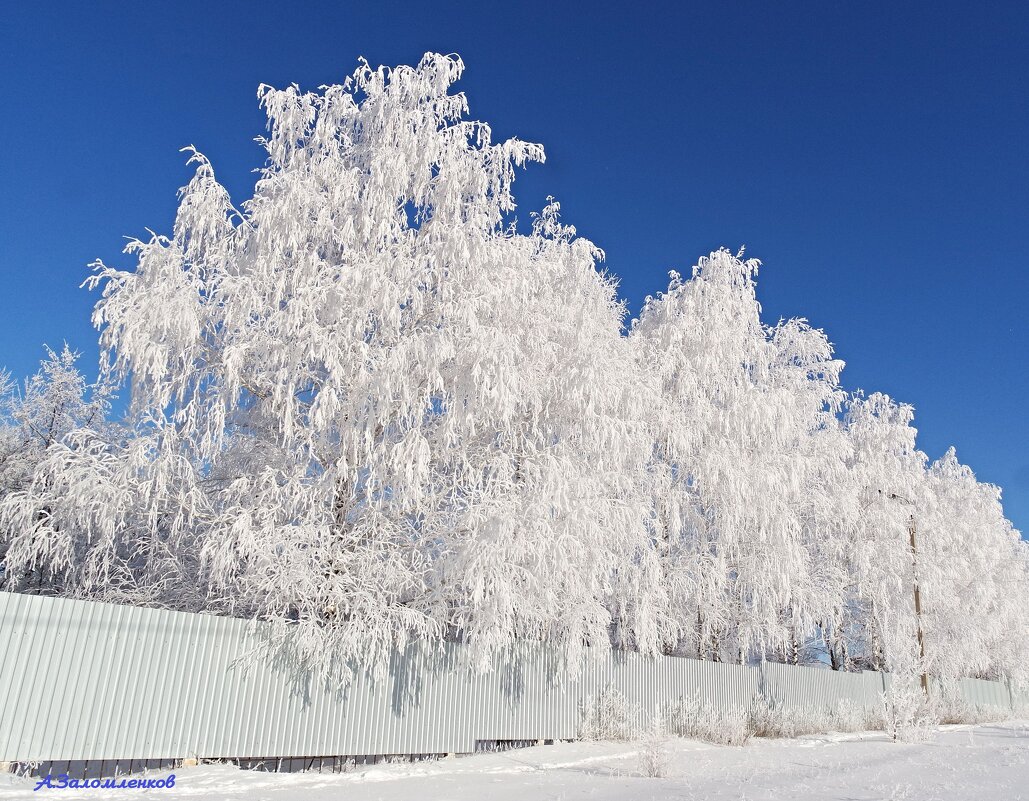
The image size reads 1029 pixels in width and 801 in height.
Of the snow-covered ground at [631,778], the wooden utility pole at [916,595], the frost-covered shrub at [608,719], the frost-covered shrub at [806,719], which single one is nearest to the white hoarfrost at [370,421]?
the frost-covered shrub at [608,719]

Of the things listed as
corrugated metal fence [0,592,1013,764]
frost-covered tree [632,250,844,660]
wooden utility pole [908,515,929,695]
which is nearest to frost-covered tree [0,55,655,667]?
corrugated metal fence [0,592,1013,764]

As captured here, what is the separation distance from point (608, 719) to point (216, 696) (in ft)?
22.9

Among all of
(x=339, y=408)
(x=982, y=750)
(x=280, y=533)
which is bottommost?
(x=982, y=750)

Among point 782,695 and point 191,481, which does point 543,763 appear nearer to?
point 191,481

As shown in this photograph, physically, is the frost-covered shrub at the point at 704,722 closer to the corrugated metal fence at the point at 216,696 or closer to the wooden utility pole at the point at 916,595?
the corrugated metal fence at the point at 216,696

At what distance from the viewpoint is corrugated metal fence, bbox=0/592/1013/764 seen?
297 inches

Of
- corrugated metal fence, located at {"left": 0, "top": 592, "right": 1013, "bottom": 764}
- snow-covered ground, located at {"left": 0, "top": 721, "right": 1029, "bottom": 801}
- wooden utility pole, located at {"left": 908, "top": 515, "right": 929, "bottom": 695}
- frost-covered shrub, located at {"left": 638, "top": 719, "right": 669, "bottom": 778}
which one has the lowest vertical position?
snow-covered ground, located at {"left": 0, "top": 721, "right": 1029, "bottom": 801}

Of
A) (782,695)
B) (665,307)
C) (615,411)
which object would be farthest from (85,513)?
(782,695)

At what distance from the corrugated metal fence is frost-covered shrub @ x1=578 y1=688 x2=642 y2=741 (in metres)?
0.17

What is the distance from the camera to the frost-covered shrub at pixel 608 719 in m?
13.1

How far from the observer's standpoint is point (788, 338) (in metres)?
19.1

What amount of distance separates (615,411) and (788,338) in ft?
28.6

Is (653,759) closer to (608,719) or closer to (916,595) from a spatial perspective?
(608,719)

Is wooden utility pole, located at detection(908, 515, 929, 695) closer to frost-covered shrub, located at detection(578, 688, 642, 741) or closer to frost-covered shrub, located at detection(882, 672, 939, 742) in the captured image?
frost-covered shrub, located at detection(882, 672, 939, 742)
